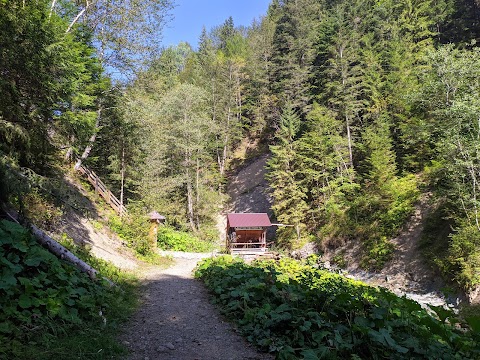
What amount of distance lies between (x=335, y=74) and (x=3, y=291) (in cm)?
3005

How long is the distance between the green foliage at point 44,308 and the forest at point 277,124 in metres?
0.05

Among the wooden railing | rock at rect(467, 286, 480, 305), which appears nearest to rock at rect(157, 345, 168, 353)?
rock at rect(467, 286, 480, 305)

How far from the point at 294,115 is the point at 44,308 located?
2794cm

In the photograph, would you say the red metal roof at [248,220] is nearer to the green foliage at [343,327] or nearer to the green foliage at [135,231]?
the green foliage at [135,231]

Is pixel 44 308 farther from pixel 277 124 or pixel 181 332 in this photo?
pixel 277 124

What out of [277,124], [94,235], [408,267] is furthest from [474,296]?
[277,124]

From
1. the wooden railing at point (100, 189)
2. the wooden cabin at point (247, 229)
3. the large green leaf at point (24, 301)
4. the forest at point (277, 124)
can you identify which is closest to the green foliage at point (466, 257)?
the forest at point (277, 124)

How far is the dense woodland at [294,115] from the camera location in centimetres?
805

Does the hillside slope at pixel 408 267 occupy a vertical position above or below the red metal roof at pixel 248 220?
below

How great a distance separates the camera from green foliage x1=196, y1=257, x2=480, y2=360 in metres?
3.57

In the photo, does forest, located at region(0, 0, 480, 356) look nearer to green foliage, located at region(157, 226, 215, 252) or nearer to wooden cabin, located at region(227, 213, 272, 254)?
green foliage, located at region(157, 226, 215, 252)

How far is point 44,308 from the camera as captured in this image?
4117 millimetres

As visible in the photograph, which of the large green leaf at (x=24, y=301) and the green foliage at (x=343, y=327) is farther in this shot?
the large green leaf at (x=24, y=301)

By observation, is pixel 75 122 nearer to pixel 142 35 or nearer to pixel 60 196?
pixel 60 196
